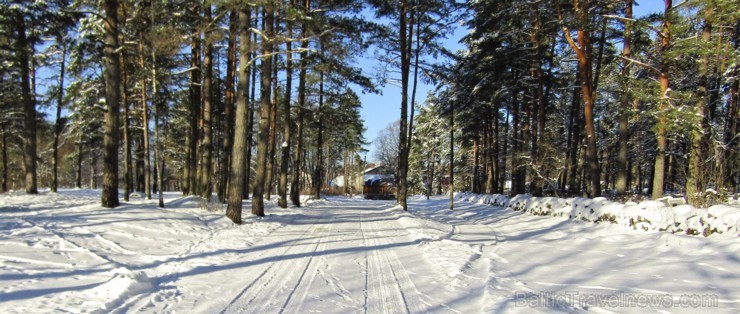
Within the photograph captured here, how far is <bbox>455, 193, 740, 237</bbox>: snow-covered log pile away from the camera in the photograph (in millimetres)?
7238

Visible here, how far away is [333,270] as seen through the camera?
5.80m

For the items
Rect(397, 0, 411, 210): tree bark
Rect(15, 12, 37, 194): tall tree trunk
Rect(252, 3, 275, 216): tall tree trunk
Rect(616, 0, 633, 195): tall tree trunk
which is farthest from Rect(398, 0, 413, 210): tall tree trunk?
Rect(15, 12, 37, 194): tall tree trunk

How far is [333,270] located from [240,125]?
6736 millimetres

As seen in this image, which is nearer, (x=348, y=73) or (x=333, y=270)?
(x=333, y=270)

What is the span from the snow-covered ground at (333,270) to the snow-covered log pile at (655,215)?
294mm

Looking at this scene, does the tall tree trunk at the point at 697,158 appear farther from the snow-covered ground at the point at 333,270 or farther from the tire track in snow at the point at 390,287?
the tire track in snow at the point at 390,287

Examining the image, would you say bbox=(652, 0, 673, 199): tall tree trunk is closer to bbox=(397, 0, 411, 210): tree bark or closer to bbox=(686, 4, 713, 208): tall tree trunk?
bbox=(686, 4, 713, 208): tall tree trunk

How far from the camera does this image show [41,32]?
57.3 ft

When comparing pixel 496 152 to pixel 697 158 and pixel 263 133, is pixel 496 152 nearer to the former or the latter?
pixel 697 158

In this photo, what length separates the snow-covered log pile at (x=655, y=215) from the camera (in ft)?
23.7

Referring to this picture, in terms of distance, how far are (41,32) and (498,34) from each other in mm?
21031

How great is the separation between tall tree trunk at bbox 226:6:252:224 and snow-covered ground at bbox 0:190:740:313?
1554mm

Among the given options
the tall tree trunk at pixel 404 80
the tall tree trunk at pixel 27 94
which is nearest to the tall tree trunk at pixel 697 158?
the tall tree trunk at pixel 404 80

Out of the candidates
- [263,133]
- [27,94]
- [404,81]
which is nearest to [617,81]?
[404,81]
